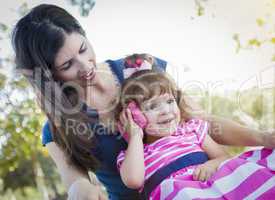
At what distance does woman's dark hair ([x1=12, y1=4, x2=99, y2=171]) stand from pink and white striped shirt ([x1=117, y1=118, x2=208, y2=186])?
15cm

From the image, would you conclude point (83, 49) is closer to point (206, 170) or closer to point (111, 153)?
point (111, 153)

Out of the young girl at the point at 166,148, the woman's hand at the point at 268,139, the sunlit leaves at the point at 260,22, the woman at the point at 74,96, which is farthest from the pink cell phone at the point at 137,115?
the sunlit leaves at the point at 260,22

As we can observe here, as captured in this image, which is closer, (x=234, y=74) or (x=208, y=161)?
(x=208, y=161)

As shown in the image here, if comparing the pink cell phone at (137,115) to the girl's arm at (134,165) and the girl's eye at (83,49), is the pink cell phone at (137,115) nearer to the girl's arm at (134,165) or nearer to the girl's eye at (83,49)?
the girl's arm at (134,165)

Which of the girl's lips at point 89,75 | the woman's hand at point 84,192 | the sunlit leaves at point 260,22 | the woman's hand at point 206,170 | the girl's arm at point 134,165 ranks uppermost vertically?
the sunlit leaves at point 260,22

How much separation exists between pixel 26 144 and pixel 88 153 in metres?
0.30

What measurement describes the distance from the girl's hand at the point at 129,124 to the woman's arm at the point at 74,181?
0.57 ft

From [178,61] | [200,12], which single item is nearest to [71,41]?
[178,61]

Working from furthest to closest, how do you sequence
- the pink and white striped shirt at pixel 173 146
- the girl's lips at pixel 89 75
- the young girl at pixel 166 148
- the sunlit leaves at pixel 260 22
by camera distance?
the sunlit leaves at pixel 260 22
the girl's lips at pixel 89 75
the pink and white striped shirt at pixel 173 146
the young girl at pixel 166 148

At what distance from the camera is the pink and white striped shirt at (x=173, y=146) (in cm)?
120

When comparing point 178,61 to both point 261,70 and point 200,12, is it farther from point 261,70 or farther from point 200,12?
point 261,70

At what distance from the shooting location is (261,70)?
162cm

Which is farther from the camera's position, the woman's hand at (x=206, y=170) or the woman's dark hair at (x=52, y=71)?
the woman's dark hair at (x=52, y=71)

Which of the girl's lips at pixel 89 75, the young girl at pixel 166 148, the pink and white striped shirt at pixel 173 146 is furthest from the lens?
the girl's lips at pixel 89 75
